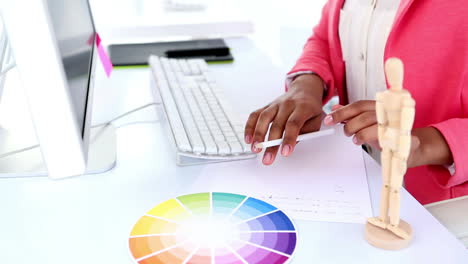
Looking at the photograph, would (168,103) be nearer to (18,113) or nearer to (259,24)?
(18,113)

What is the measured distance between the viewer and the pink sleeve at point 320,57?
1050mm

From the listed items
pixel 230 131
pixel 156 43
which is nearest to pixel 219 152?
pixel 230 131

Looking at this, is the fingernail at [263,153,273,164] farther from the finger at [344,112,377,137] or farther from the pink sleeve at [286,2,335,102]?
the pink sleeve at [286,2,335,102]

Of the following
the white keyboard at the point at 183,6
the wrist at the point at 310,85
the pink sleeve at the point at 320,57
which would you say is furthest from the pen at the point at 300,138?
the white keyboard at the point at 183,6

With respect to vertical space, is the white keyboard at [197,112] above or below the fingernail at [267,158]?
below

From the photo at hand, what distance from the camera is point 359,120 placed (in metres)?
0.70

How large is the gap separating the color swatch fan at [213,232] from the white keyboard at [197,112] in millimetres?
106

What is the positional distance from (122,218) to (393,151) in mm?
329

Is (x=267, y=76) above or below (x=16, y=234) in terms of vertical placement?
below

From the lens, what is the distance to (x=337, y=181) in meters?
0.71

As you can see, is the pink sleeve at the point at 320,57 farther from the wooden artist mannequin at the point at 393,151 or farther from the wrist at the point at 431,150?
the wooden artist mannequin at the point at 393,151

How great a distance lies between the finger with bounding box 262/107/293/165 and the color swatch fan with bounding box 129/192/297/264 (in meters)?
0.08

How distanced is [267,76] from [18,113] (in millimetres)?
548

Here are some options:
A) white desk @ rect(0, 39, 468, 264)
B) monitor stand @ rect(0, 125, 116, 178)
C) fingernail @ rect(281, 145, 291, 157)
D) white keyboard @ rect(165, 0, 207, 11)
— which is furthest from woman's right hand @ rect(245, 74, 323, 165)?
white keyboard @ rect(165, 0, 207, 11)
